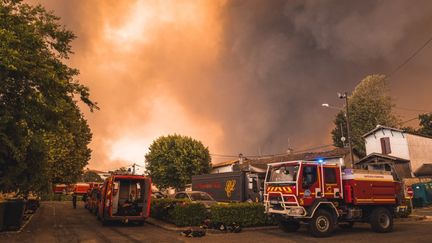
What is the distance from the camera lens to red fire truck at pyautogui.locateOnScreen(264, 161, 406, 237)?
44.8 ft

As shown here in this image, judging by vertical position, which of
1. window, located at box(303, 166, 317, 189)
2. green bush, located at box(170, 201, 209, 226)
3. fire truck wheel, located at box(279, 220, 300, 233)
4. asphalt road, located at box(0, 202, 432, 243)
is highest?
window, located at box(303, 166, 317, 189)

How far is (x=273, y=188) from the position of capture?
14.8m

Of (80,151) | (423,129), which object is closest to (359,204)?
(80,151)

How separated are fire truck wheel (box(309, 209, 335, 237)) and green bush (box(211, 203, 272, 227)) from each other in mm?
3392

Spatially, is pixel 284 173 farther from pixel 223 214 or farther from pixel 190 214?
pixel 190 214

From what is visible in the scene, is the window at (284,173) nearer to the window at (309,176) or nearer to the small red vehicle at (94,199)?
the window at (309,176)

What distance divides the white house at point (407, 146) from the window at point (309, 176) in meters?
33.0

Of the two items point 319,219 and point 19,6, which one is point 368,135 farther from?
point 19,6

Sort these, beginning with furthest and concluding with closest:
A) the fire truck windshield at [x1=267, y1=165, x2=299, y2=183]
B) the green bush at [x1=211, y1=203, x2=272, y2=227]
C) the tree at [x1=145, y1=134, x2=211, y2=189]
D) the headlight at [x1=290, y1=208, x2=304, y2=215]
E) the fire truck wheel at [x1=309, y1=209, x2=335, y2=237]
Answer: the tree at [x1=145, y1=134, x2=211, y2=189] → the green bush at [x1=211, y1=203, x2=272, y2=227] → the fire truck windshield at [x1=267, y1=165, x2=299, y2=183] → the fire truck wheel at [x1=309, y1=209, x2=335, y2=237] → the headlight at [x1=290, y1=208, x2=304, y2=215]

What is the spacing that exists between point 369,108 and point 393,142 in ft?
55.8

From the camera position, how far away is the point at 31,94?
1423 centimetres

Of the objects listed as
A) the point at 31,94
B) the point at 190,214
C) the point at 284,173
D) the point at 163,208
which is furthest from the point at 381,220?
the point at 31,94

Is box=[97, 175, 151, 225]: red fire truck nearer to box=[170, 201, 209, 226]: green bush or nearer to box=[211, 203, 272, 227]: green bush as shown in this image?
box=[170, 201, 209, 226]: green bush

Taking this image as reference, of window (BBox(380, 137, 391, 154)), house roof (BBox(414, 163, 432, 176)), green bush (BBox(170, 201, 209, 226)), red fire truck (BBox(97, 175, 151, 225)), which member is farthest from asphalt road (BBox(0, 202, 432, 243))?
window (BBox(380, 137, 391, 154))
